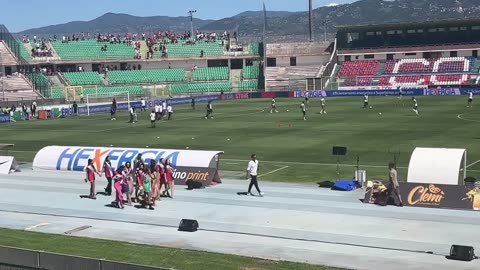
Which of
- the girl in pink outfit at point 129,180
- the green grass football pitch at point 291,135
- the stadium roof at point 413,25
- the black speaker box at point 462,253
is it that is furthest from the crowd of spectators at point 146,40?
the black speaker box at point 462,253

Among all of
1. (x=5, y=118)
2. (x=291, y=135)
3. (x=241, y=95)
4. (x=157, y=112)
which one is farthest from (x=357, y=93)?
(x=291, y=135)

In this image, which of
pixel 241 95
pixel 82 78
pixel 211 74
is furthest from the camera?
pixel 211 74

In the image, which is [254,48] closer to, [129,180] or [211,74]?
[211,74]

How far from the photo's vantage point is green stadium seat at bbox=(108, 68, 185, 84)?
92000mm

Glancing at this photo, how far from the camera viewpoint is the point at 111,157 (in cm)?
3059

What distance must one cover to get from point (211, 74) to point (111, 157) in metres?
69.6

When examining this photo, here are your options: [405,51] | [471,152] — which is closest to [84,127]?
[471,152]

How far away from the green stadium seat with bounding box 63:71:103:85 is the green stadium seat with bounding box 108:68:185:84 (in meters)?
1.98

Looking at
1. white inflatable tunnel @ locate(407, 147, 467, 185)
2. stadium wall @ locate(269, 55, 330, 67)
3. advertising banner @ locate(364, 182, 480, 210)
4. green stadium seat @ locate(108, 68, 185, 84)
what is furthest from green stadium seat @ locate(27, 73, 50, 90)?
white inflatable tunnel @ locate(407, 147, 467, 185)

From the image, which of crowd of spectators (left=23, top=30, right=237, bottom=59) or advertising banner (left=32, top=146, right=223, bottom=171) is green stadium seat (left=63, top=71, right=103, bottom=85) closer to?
crowd of spectators (left=23, top=30, right=237, bottom=59)

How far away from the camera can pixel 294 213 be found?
2262 centimetres

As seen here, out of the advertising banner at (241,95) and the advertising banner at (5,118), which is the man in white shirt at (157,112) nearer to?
the advertising banner at (5,118)

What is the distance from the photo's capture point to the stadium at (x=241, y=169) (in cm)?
1816

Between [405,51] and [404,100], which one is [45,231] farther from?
[405,51]
